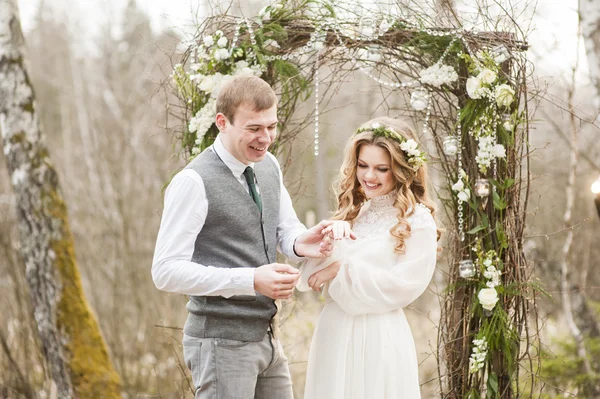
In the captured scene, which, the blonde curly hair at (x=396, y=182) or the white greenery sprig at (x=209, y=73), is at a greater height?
the white greenery sprig at (x=209, y=73)

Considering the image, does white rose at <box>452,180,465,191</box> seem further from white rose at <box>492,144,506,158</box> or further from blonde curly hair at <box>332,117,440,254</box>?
blonde curly hair at <box>332,117,440,254</box>

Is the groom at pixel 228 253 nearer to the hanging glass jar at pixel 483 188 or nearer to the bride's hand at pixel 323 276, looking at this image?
the bride's hand at pixel 323 276

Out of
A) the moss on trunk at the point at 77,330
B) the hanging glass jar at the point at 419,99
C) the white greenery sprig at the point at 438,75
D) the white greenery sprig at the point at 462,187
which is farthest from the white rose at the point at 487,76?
the moss on trunk at the point at 77,330

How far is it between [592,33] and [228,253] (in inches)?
114

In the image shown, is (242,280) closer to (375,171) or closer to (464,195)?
(375,171)

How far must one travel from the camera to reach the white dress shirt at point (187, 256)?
2523 millimetres

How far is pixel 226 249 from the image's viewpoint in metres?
2.69

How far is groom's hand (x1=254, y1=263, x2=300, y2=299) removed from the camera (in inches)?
98.6

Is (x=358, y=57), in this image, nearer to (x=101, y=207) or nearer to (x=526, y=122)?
(x=526, y=122)

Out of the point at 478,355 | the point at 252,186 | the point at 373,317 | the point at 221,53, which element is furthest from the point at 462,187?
the point at 221,53

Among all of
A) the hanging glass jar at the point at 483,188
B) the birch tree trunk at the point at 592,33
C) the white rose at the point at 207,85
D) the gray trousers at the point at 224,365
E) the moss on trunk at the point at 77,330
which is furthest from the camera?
the moss on trunk at the point at 77,330

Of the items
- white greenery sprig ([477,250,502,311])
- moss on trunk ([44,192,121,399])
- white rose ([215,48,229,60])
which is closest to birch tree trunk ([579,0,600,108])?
white greenery sprig ([477,250,502,311])

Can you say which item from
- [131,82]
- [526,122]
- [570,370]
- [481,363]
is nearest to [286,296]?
[481,363]

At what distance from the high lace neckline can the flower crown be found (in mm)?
164
